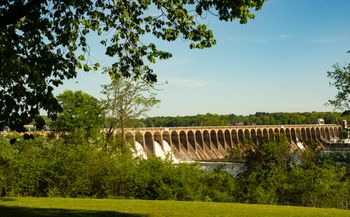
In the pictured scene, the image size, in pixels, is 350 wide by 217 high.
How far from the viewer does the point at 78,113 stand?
49.0 metres

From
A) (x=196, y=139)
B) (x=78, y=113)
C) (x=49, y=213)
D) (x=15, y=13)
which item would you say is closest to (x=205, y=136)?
(x=196, y=139)

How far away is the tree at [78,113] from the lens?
48375mm

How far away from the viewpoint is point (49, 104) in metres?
10.8

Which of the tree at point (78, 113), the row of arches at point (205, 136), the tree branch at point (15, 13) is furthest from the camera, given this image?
the row of arches at point (205, 136)

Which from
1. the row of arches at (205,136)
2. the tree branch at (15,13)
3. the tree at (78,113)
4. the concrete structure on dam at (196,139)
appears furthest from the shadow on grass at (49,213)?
the row of arches at (205,136)

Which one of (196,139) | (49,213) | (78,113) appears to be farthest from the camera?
(196,139)

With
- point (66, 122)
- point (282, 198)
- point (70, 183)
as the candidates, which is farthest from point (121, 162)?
point (66, 122)

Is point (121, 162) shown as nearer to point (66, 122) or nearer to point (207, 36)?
point (207, 36)

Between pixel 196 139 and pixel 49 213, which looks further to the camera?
pixel 196 139

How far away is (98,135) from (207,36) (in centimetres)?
3432

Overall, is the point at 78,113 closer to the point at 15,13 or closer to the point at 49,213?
the point at 49,213

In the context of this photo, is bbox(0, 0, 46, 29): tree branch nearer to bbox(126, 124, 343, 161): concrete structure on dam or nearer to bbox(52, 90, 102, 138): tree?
bbox(52, 90, 102, 138): tree

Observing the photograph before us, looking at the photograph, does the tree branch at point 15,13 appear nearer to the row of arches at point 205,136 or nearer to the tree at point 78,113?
the tree at point 78,113

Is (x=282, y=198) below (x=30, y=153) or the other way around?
below
